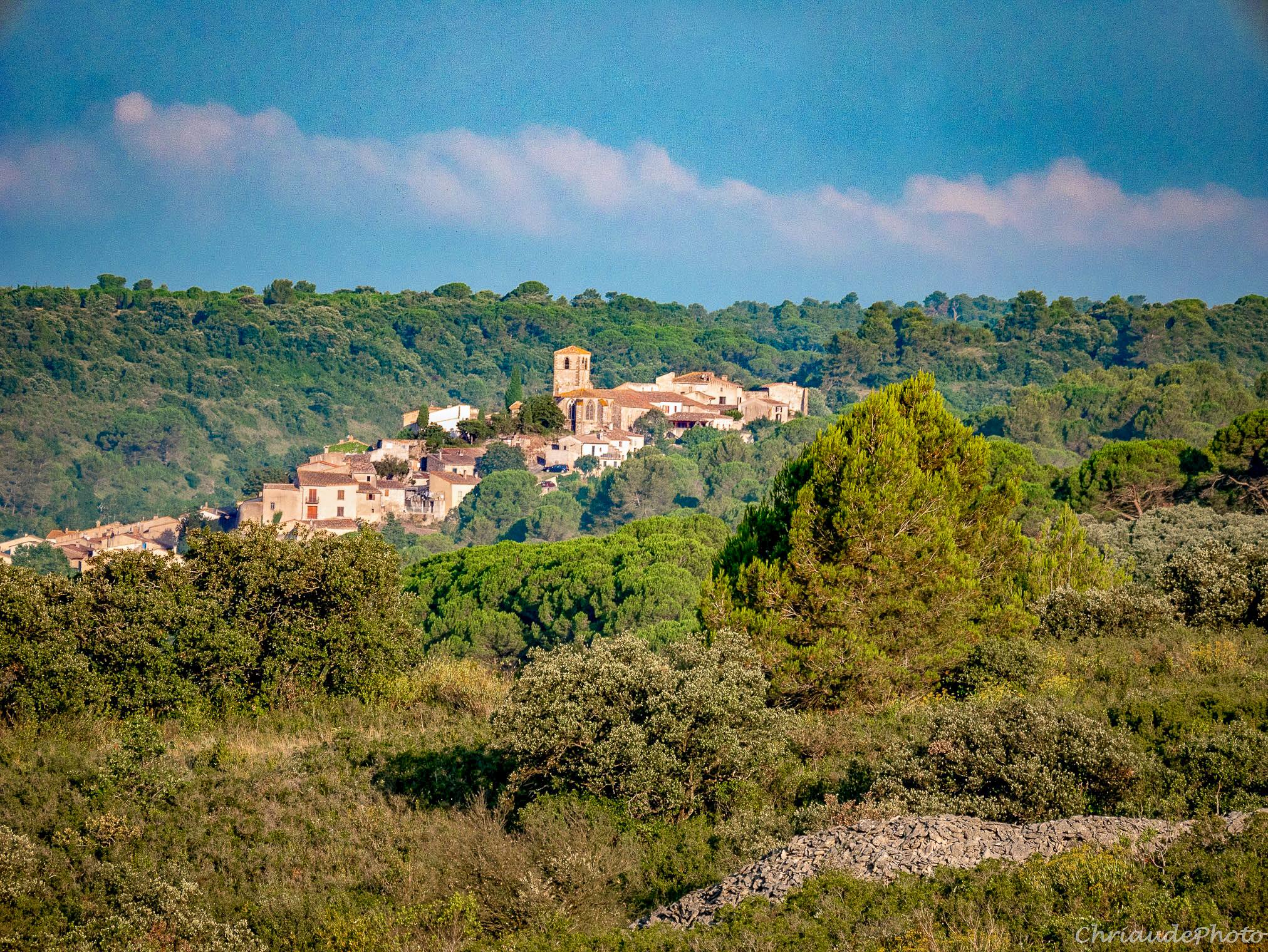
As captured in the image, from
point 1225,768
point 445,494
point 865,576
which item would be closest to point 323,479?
point 445,494

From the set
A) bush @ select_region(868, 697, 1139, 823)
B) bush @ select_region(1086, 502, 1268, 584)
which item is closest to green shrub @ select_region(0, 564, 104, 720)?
bush @ select_region(868, 697, 1139, 823)

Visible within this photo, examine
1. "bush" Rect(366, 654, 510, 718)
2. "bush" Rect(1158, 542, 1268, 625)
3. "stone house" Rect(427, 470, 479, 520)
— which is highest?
"bush" Rect(1158, 542, 1268, 625)

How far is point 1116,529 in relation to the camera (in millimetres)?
24203

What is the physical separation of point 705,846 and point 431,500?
63160 millimetres

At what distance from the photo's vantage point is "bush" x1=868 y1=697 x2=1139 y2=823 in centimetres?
766

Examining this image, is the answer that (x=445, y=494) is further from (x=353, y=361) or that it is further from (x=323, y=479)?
(x=353, y=361)

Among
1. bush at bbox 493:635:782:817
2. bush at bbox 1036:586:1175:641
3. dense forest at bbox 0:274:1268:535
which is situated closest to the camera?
bush at bbox 493:635:782:817

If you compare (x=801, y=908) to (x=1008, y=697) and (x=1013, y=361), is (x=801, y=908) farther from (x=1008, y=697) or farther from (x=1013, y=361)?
(x=1013, y=361)

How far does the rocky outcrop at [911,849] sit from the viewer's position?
681cm

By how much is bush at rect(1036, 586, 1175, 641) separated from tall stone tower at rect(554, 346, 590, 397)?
264 ft

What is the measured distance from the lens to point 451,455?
73.3m

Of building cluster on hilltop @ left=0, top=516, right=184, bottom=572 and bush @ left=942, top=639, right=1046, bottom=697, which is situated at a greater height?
→ bush @ left=942, top=639, right=1046, bottom=697

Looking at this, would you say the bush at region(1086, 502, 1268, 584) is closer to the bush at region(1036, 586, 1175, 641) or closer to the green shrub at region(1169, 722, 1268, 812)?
the bush at region(1036, 586, 1175, 641)

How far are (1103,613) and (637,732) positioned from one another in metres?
7.42
